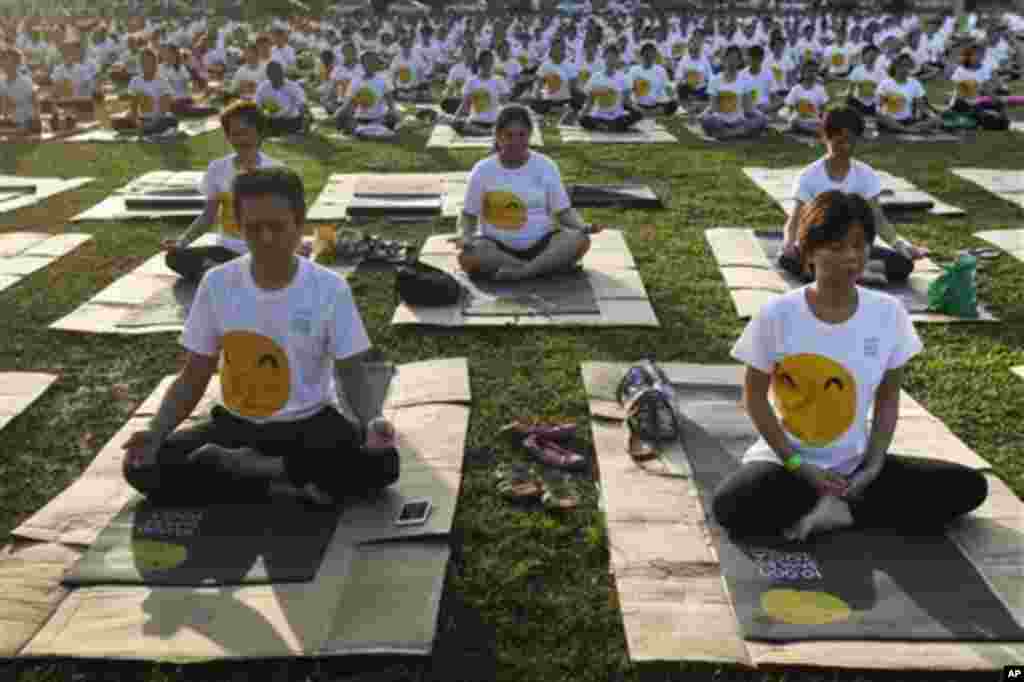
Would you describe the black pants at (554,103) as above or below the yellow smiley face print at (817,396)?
below

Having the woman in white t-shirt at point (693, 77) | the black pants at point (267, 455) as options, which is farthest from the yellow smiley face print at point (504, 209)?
the woman in white t-shirt at point (693, 77)

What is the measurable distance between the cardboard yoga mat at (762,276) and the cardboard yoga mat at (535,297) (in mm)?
998

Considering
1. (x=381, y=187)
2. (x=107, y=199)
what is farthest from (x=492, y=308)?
(x=107, y=199)

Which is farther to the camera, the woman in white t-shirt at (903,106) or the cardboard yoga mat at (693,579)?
the woman in white t-shirt at (903,106)

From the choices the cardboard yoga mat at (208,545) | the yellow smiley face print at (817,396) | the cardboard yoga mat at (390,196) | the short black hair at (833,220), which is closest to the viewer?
the short black hair at (833,220)

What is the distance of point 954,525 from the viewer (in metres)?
3.92

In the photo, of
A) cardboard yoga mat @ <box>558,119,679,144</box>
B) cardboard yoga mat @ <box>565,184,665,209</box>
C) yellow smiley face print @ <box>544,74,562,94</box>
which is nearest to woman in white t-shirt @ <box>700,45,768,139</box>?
cardboard yoga mat @ <box>558,119,679,144</box>

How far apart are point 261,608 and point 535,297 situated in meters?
3.71

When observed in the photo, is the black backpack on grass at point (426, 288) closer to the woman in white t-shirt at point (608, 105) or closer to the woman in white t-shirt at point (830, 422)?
the woman in white t-shirt at point (830, 422)

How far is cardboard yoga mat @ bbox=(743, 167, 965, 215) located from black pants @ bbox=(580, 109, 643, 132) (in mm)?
3316

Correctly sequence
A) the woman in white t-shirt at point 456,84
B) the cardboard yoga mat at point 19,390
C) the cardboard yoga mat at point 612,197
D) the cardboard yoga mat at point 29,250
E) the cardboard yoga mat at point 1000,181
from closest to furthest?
1. the cardboard yoga mat at point 19,390
2. the cardboard yoga mat at point 29,250
3. the cardboard yoga mat at point 612,197
4. the cardboard yoga mat at point 1000,181
5. the woman in white t-shirt at point 456,84

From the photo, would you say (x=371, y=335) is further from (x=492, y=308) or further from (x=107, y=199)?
(x=107, y=199)

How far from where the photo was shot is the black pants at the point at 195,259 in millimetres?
7102

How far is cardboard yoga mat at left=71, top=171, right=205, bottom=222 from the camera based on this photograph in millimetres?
9148
